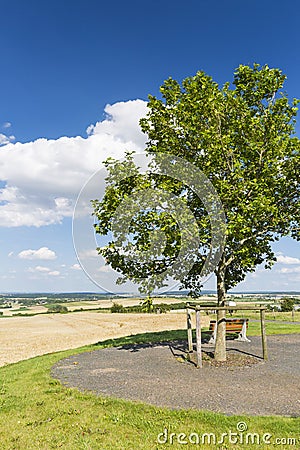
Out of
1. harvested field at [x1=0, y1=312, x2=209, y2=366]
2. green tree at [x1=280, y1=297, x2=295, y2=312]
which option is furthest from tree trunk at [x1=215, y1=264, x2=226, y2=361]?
green tree at [x1=280, y1=297, x2=295, y2=312]

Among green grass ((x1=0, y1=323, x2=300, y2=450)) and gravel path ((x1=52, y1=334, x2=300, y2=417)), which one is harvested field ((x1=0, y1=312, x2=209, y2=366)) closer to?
gravel path ((x1=52, y1=334, x2=300, y2=417))

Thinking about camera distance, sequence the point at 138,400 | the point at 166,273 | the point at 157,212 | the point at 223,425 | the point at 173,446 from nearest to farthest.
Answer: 1. the point at 173,446
2. the point at 223,425
3. the point at 138,400
4. the point at 157,212
5. the point at 166,273

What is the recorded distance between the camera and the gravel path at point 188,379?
923 cm

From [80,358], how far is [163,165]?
9.35 m

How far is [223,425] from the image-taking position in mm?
7613

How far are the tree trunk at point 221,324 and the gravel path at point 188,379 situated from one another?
1.41m

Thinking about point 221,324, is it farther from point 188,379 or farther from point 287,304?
point 287,304

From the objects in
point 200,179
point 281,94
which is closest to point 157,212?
point 200,179

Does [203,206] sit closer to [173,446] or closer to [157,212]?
[157,212]

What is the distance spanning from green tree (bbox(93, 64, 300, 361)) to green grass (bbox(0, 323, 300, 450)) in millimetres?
5571

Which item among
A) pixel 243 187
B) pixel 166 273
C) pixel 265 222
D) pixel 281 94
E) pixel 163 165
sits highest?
pixel 281 94

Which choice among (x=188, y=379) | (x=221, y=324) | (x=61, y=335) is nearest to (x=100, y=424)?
(x=188, y=379)

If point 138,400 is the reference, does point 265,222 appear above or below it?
above

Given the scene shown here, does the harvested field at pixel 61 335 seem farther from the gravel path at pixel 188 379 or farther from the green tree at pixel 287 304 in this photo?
the green tree at pixel 287 304
